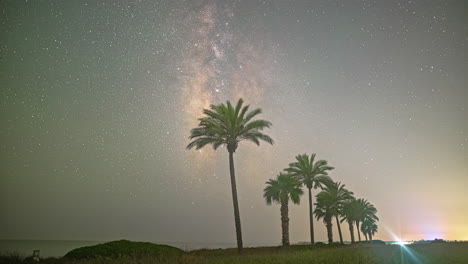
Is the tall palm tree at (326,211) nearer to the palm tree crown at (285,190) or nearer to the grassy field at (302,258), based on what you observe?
the palm tree crown at (285,190)

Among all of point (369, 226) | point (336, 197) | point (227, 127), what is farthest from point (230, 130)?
point (369, 226)

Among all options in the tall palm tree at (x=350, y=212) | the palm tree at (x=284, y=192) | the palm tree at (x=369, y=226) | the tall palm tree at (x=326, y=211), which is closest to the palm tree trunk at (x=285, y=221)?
the palm tree at (x=284, y=192)

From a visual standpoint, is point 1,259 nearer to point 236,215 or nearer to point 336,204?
point 236,215

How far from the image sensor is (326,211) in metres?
56.5

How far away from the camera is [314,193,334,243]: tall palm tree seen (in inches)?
2156

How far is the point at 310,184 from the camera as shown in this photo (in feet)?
149

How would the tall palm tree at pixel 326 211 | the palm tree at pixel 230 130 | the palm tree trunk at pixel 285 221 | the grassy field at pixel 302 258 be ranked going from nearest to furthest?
1. the grassy field at pixel 302 258
2. the palm tree at pixel 230 130
3. the palm tree trunk at pixel 285 221
4. the tall palm tree at pixel 326 211

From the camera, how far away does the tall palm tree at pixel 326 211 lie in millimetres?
54750

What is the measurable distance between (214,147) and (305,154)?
17.6 m

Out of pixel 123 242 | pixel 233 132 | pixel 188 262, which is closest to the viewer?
pixel 188 262

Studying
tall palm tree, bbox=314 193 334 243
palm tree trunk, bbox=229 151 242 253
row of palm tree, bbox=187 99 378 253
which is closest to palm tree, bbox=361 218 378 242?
row of palm tree, bbox=187 99 378 253

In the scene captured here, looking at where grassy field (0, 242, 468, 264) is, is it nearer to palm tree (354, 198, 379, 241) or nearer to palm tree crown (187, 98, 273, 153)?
palm tree crown (187, 98, 273, 153)

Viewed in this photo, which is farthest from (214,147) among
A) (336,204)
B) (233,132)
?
(336,204)

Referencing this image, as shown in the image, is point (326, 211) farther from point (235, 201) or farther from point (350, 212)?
point (235, 201)
